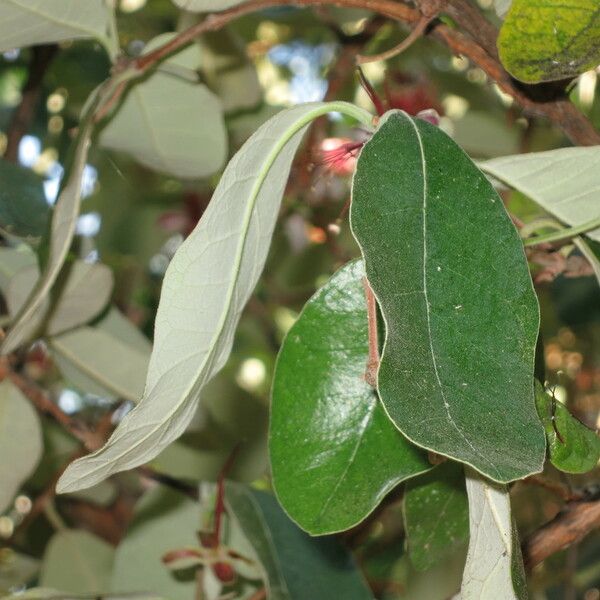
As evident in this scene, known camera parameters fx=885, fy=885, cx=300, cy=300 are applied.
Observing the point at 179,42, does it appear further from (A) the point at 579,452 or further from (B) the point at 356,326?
(A) the point at 579,452

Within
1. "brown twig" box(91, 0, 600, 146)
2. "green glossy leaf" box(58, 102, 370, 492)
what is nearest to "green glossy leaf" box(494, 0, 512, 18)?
"brown twig" box(91, 0, 600, 146)

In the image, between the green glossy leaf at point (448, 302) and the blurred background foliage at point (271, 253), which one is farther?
the blurred background foliage at point (271, 253)

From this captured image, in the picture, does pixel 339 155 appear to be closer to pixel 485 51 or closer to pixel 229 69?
pixel 485 51

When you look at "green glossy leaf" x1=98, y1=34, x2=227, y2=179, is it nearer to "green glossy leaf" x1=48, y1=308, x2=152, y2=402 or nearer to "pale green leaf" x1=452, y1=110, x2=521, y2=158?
"green glossy leaf" x1=48, y1=308, x2=152, y2=402

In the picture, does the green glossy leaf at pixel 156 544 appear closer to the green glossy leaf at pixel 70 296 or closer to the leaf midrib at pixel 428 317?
the green glossy leaf at pixel 70 296

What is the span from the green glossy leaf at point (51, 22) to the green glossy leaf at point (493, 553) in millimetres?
448

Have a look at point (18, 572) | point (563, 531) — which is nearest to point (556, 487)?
point (563, 531)

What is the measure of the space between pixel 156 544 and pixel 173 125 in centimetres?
40

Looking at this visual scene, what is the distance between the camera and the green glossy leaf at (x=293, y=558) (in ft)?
2.17

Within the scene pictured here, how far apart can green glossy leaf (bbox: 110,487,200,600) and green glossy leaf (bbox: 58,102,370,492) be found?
418 millimetres

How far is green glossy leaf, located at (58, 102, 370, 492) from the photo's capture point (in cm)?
44

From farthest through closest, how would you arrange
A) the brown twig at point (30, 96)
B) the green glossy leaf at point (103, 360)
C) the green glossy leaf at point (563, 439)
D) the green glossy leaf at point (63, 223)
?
the brown twig at point (30, 96) → the green glossy leaf at point (103, 360) → the green glossy leaf at point (63, 223) → the green glossy leaf at point (563, 439)

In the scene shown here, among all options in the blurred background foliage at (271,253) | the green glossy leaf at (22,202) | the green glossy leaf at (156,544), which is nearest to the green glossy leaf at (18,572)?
the blurred background foliage at (271,253)

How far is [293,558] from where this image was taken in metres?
0.69
